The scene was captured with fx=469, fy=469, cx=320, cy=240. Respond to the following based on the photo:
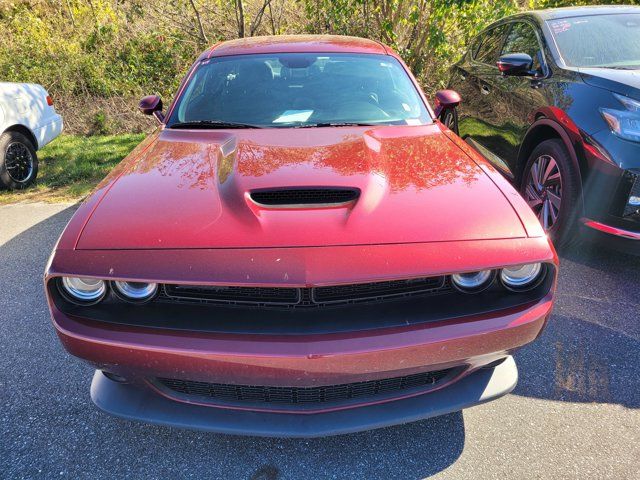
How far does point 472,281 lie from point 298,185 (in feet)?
2.45

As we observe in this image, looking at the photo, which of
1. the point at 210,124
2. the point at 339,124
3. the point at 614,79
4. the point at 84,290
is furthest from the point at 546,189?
the point at 84,290

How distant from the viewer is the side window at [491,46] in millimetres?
4652

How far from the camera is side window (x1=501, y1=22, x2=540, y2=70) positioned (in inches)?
148

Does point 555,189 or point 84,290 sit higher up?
point 84,290

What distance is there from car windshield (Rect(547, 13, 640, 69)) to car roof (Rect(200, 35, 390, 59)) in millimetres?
1425

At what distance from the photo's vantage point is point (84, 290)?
1.66 metres

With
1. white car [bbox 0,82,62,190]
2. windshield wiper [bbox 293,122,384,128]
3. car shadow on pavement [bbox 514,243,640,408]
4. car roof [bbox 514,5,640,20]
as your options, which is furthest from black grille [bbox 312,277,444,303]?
white car [bbox 0,82,62,190]

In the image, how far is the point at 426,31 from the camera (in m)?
7.57

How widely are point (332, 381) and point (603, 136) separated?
7.54 ft

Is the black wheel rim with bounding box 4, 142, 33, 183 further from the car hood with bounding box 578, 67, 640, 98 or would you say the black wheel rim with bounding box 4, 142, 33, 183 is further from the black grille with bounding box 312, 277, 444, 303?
the car hood with bounding box 578, 67, 640, 98

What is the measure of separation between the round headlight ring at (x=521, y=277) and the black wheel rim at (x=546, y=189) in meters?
1.67

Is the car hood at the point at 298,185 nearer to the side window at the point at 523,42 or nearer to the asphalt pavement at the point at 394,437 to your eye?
the asphalt pavement at the point at 394,437

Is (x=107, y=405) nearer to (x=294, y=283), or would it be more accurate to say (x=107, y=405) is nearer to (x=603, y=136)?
(x=294, y=283)

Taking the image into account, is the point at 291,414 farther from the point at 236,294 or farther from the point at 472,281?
the point at 472,281
